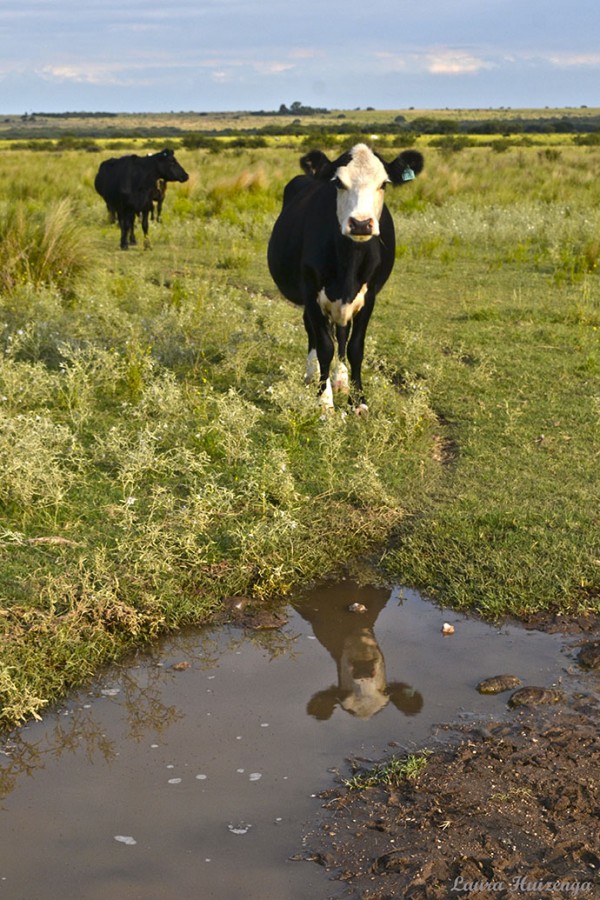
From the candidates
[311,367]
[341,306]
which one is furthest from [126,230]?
[341,306]

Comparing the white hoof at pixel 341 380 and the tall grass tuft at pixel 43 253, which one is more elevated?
the tall grass tuft at pixel 43 253

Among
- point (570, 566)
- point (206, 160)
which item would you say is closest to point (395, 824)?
point (570, 566)

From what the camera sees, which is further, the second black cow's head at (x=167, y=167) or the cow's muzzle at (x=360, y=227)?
the second black cow's head at (x=167, y=167)

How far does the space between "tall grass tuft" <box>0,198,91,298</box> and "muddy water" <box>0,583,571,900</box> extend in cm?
671

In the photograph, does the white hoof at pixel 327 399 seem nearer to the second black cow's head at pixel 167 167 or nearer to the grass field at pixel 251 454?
the grass field at pixel 251 454

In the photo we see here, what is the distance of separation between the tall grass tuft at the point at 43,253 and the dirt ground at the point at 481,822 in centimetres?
789

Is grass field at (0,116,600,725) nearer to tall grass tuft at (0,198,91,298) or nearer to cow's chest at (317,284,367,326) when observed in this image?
tall grass tuft at (0,198,91,298)

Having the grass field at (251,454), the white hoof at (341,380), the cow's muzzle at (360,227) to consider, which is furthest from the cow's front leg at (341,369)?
the cow's muzzle at (360,227)

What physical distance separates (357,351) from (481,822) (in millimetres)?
4687

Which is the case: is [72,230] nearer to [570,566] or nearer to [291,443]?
[291,443]

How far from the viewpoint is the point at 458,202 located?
62.8ft

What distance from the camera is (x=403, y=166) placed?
7.38 metres

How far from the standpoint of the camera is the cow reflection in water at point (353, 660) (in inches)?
163

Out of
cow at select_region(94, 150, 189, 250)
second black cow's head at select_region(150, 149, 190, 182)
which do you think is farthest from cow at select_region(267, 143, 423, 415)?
second black cow's head at select_region(150, 149, 190, 182)
